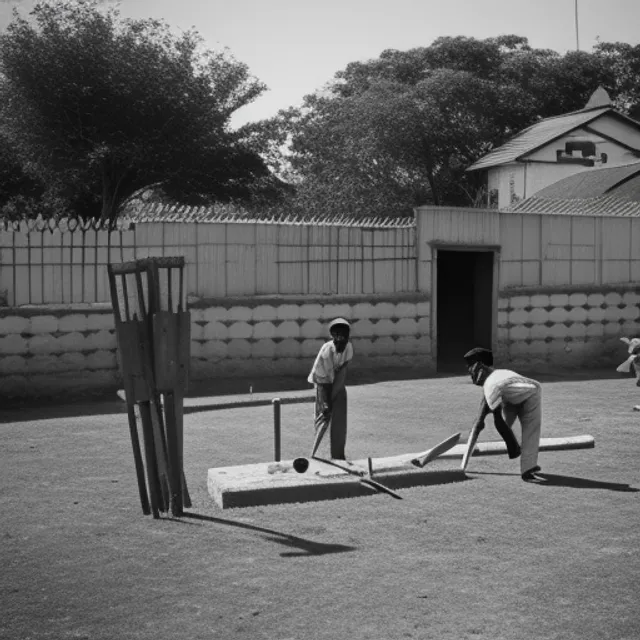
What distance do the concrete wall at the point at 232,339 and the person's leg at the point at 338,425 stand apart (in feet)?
17.6

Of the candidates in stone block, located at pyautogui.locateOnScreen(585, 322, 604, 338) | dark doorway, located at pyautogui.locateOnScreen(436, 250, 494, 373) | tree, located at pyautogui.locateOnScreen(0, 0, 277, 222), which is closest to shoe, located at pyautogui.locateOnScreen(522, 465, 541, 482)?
dark doorway, located at pyautogui.locateOnScreen(436, 250, 494, 373)

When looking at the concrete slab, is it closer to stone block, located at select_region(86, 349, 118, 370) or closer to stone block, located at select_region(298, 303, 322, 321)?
stone block, located at select_region(86, 349, 118, 370)

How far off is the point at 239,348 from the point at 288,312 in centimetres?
97

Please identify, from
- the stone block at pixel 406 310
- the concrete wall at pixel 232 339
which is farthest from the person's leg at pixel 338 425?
the stone block at pixel 406 310

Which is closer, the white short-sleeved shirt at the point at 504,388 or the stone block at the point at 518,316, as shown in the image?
the white short-sleeved shirt at the point at 504,388

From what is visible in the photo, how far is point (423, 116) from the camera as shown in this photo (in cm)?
4331

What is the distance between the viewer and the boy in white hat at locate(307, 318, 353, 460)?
955 centimetres

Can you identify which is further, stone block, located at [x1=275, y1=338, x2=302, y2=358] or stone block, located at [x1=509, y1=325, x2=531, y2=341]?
stone block, located at [x1=509, y1=325, x2=531, y2=341]

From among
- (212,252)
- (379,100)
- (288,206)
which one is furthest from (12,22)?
(212,252)

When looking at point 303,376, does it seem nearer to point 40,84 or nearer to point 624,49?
point 40,84

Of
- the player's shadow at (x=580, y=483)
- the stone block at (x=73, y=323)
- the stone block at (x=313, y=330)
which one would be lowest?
the player's shadow at (x=580, y=483)

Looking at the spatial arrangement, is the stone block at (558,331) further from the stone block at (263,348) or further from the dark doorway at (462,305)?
the stone block at (263,348)

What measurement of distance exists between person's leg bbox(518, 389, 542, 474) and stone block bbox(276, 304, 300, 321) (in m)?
6.73

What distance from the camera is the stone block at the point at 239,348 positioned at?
49.0 feet
